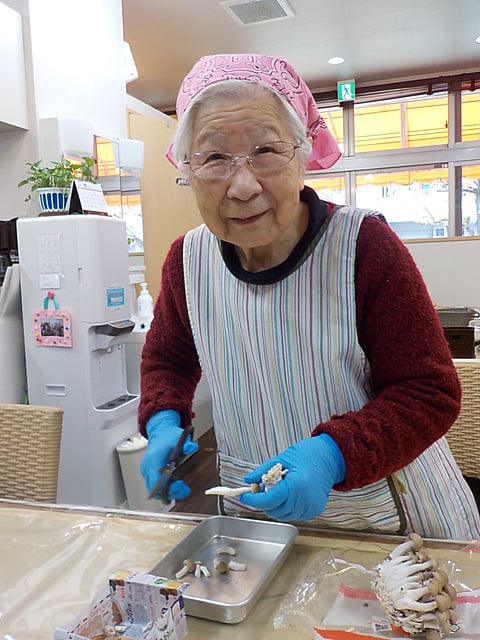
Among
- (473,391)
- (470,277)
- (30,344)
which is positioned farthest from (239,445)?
(470,277)

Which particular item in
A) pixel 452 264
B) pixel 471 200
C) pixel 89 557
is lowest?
pixel 89 557

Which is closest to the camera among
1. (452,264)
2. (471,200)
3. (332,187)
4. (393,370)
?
(393,370)

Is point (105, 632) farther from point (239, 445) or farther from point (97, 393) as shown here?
point (97, 393)

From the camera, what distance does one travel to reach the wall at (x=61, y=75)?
3.00 meters

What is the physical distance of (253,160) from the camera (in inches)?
36.1

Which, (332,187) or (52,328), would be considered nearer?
(52,328)

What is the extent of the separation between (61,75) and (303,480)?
300cm

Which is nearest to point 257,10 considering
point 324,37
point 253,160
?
point 324,37

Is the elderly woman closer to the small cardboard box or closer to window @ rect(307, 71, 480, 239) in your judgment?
the small cardboard box

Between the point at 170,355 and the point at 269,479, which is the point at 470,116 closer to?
the point at 170,355

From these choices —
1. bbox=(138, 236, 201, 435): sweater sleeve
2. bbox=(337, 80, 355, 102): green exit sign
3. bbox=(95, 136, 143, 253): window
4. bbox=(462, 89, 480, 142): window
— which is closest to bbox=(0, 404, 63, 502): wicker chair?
bbox=(138, 236, 201, 435): sweater sleeve

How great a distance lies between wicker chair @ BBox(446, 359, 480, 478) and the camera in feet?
4.77

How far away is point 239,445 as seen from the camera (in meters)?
1.17

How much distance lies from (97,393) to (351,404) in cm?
194
